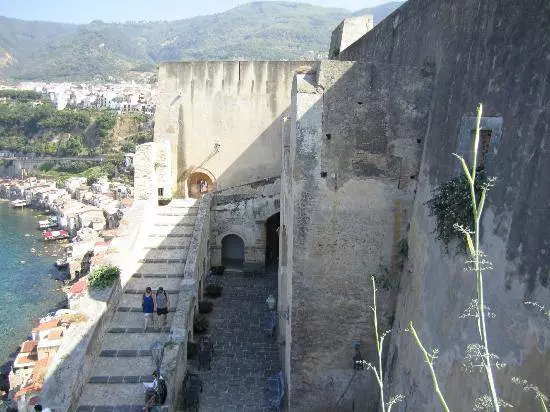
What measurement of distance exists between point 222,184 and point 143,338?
9130 mm

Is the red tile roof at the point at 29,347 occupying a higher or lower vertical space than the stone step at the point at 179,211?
lower

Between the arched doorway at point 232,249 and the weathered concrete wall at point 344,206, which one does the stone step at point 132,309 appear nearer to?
the weathered concrete wall at point 344,206

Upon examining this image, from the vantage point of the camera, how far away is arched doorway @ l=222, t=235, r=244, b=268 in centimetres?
1831

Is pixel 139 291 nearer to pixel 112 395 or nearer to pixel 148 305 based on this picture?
pixel 148 305

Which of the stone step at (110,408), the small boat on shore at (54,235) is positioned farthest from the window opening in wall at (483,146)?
the small boat on shore at (54,235)

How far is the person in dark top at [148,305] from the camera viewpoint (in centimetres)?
1077

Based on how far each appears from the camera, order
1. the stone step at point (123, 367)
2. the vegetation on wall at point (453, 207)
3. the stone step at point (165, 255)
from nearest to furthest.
→ the vegetation on wall at point (453, 207) → the stone step at point (123, 367) → the stone step at point (165, 255)

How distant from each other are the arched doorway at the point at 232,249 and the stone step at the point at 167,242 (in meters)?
3.16

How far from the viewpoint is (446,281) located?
679 centimetres

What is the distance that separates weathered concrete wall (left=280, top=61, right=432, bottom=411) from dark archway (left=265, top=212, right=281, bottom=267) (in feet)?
30.9

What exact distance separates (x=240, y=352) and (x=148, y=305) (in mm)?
2778

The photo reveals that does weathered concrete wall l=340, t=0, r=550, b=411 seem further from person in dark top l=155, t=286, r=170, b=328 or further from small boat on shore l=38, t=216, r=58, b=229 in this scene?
small boat on shore l=38, t=216, r=58, b=229

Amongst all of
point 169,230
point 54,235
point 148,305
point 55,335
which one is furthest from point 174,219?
point 54,235

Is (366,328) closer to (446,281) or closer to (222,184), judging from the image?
(446,281)
